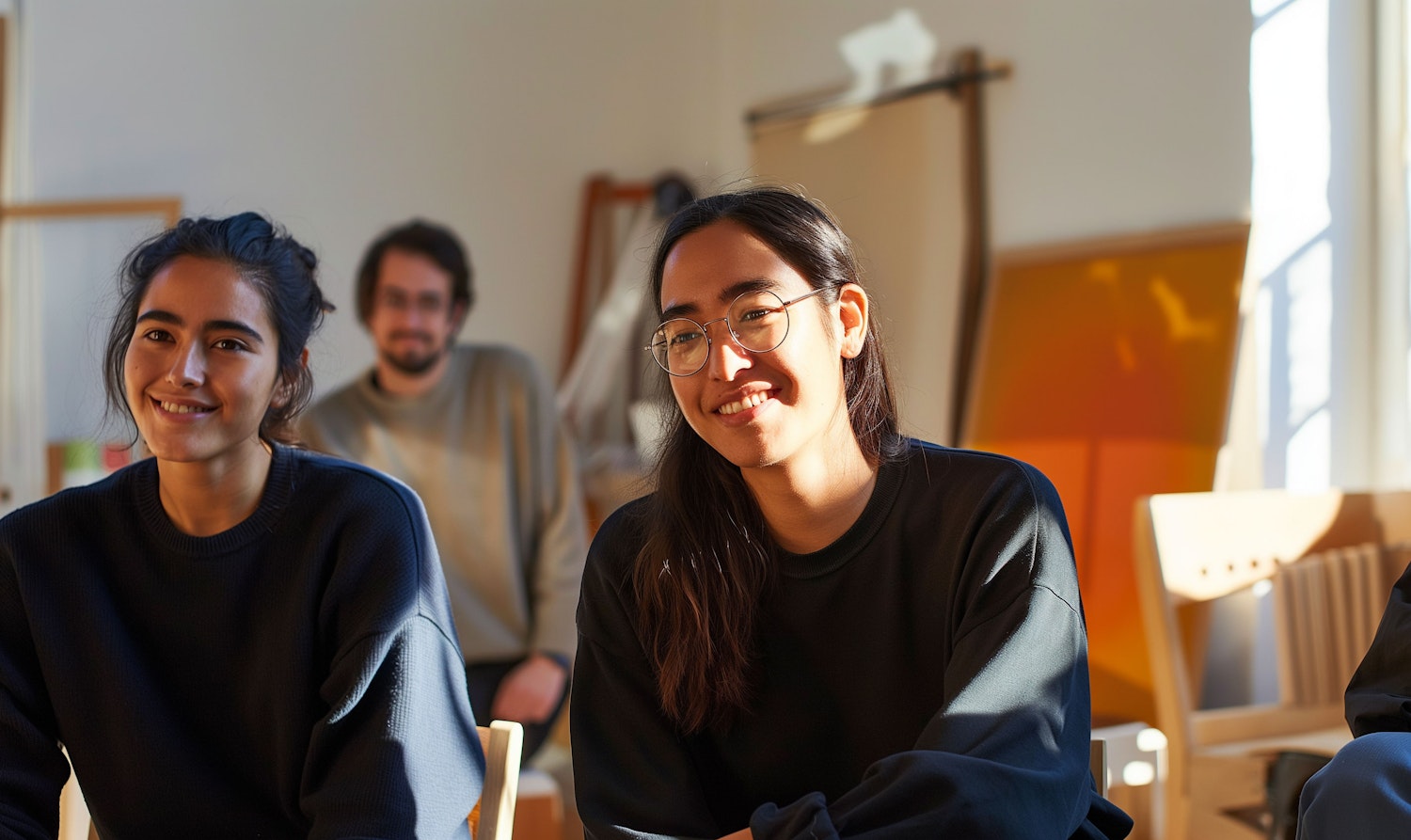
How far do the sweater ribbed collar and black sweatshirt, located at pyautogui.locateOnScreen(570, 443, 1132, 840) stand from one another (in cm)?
46

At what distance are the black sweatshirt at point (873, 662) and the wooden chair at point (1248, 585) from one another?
0.96 m

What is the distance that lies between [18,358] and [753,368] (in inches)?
157

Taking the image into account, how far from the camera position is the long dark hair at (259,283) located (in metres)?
1.83

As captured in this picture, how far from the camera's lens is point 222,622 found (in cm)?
172

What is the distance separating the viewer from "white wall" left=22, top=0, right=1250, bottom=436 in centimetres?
401

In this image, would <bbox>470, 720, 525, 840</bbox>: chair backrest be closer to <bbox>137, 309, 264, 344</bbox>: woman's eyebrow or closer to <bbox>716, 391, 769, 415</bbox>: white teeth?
<bbox>716, 391, 769, 415</bbox>: white teeth

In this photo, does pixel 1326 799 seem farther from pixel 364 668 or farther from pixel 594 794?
pixel 364 668

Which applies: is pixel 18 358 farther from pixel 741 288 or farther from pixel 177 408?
pixel 741 288

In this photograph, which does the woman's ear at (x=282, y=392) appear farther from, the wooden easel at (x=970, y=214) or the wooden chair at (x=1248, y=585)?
the wooden easel at (x=970, y=214)

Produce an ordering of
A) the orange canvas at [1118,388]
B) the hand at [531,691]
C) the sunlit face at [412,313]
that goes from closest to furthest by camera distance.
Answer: the hand at [531,691] → the sunlit face at [412,313] → the orange canvas at [1118,388]

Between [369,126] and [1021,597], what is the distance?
437cm

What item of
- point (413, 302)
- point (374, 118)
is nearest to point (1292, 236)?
point (413, 302)

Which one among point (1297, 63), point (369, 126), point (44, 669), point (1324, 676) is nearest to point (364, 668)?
point (44, 669)

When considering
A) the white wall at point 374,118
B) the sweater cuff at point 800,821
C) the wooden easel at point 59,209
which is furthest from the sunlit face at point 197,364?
the wooden easel at point 59,209
